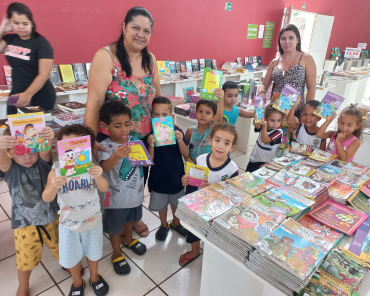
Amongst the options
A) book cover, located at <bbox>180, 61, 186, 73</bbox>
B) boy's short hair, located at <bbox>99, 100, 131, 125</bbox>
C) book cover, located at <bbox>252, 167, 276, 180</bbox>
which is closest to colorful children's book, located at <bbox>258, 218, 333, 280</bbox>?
book cover, located at <bbox>252, 167, 276, 180</bbox>

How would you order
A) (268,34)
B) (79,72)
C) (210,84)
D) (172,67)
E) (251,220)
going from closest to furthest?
(251,220)
(210,84)
(79,72)
(172,67)
(268,34)

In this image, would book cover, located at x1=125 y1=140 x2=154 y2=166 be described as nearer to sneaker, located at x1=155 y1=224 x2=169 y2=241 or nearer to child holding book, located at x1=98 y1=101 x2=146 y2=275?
child holding book, located at x1=98 y1=101 x2=146 y2=275

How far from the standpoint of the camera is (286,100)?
2164mm

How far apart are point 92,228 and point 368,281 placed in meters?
1.34

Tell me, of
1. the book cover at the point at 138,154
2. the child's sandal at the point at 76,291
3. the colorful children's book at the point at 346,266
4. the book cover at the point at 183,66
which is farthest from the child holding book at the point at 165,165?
the book cover at the point at 183,66

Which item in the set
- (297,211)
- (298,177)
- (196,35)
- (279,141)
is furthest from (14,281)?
(196,35)

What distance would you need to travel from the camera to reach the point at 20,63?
7.36 feet

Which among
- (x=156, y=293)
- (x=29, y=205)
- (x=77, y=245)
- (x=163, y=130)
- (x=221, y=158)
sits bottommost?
(x=156, y=293)

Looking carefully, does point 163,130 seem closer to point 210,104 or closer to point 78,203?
point 210,104

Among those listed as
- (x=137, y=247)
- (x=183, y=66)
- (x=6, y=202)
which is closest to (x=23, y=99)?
(x=6, y=202)

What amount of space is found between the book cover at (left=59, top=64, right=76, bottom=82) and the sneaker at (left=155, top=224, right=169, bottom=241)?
8.09ft

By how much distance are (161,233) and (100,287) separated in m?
0.65

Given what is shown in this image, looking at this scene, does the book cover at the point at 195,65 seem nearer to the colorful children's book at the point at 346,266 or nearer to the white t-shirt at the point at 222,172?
the white t-shirt at the point at 222,172

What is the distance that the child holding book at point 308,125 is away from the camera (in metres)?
2.29
